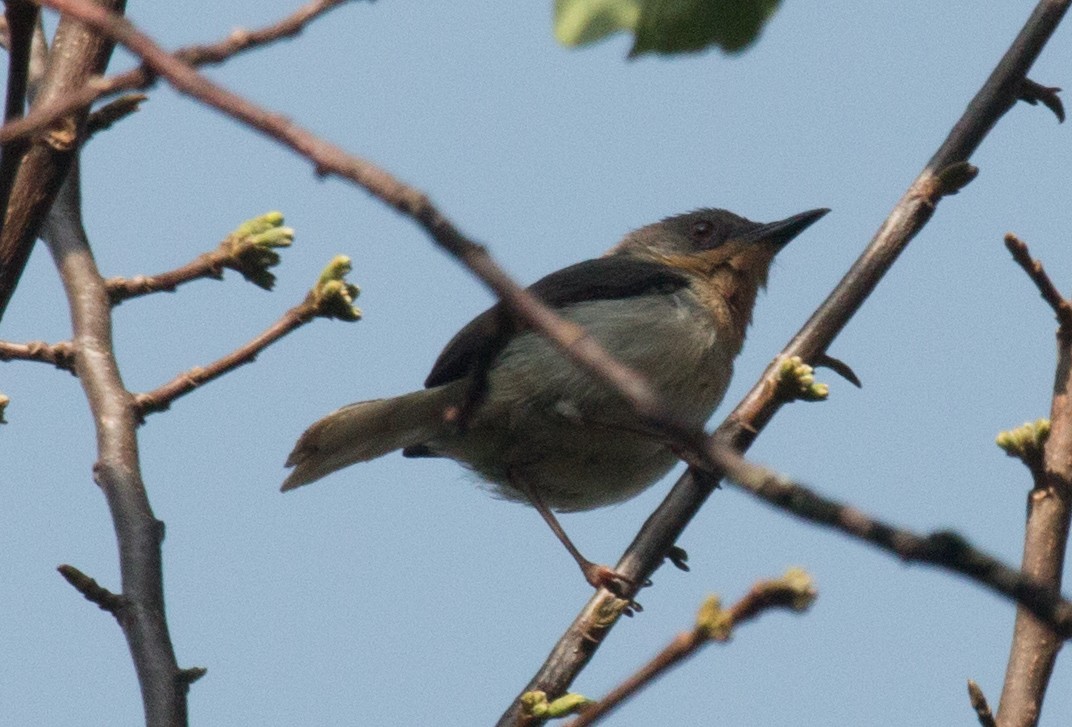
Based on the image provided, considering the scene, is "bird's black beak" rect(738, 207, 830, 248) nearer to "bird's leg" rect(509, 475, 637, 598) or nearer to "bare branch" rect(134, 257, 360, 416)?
"bird's leg" rect(509, 475, 637, 598)

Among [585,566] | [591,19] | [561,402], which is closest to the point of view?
[591,19]

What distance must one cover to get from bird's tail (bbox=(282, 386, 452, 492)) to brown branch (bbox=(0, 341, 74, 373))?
5.66ft

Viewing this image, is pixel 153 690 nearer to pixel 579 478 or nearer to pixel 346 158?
pixel 346 158

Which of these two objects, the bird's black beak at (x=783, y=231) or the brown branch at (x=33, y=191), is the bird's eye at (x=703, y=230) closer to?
the bird's black beak at (x=783, y=231)

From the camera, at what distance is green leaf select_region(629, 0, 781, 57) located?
1707 millimetres

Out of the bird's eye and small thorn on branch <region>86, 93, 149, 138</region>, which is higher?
the bird's eye

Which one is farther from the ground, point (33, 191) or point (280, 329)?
point (280, 329)

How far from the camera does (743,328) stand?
7254 mm

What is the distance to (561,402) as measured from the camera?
21.0 ft

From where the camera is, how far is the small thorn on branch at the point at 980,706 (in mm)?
3271

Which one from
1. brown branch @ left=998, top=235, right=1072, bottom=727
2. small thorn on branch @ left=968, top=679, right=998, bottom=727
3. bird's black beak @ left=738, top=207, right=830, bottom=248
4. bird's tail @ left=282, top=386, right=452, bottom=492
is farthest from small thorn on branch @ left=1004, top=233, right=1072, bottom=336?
bird's black beak @ left=738, top=207, right=830, bottom=248

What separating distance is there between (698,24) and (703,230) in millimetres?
6395

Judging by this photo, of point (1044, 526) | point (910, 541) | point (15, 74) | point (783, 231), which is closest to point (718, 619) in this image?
point (910, 541)

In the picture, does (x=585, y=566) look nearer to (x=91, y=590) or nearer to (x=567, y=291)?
(x=567, y=291)
